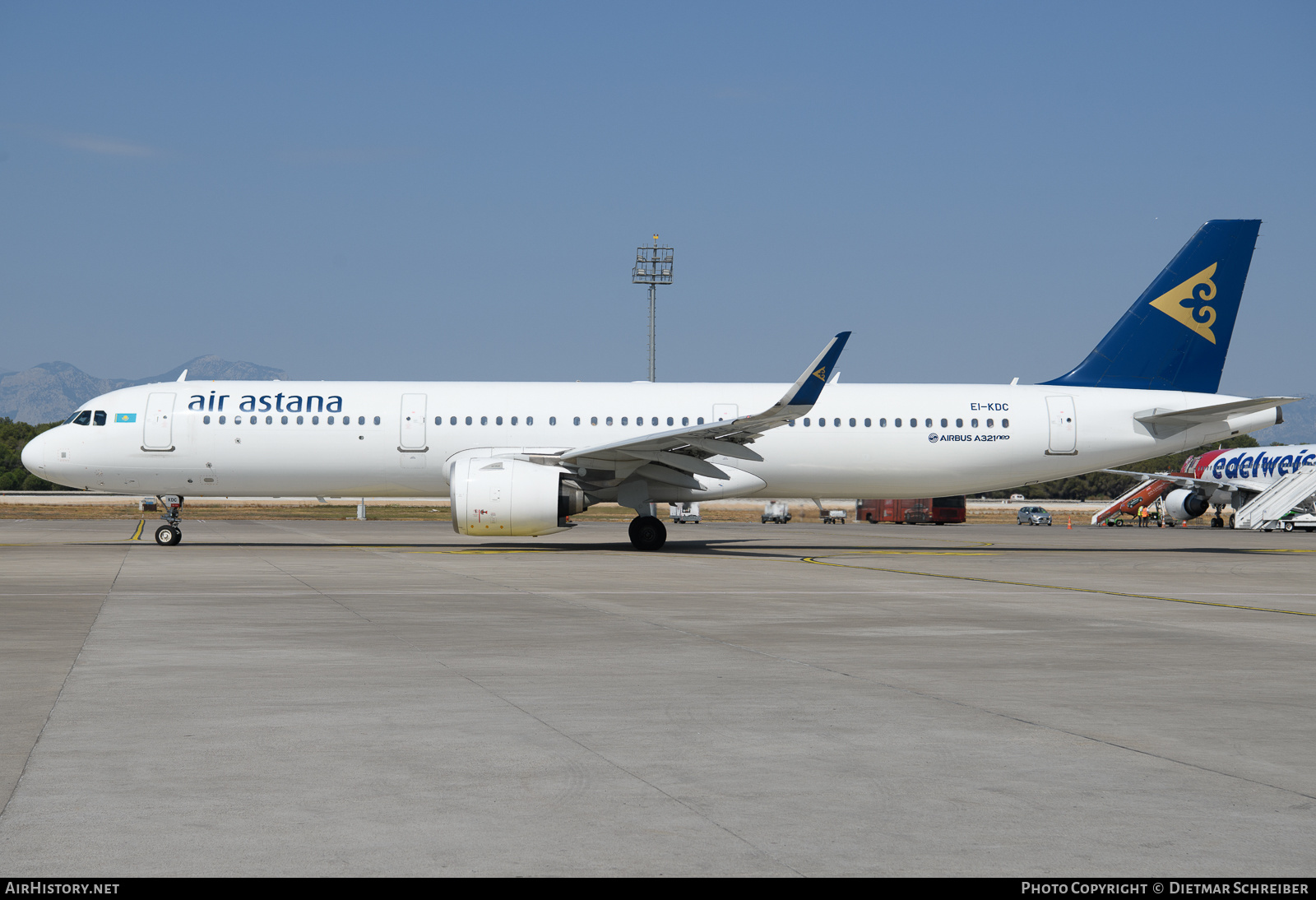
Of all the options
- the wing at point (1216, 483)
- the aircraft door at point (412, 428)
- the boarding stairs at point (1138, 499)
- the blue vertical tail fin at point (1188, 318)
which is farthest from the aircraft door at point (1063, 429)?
the boarding stairs at point (1138, 499)

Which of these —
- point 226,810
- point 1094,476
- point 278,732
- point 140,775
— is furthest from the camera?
point 1094,476

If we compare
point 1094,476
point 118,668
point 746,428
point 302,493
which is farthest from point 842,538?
point 1094,476

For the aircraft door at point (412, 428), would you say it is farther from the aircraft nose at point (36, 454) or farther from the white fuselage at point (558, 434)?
the aircraft nose at point (36, 454)

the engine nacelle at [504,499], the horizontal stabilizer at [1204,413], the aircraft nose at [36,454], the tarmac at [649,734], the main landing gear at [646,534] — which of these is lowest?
the tarmac at [649,734]

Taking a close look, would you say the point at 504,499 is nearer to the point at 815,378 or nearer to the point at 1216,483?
the point at 815,378

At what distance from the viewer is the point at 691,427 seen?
961 inches

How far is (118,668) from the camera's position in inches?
343

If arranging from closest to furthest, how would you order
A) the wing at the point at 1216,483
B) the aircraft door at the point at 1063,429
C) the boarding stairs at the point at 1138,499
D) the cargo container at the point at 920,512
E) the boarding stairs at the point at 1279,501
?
the aircraft door at the point at 1063,429
the boarding stairs at the point at 1279,501
the wing at the point at 1216,483
the cargo container at the point at 920,512
the boarding stairs at the point at 1138,499

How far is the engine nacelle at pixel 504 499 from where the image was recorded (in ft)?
75.0

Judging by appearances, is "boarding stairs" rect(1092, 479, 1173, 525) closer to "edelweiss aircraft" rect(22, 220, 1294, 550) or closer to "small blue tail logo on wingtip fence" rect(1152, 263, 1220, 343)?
"edelweiss aircraft" rect(22, 220, 1294, 550)

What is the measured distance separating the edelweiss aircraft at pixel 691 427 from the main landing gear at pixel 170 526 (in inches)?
2.1
